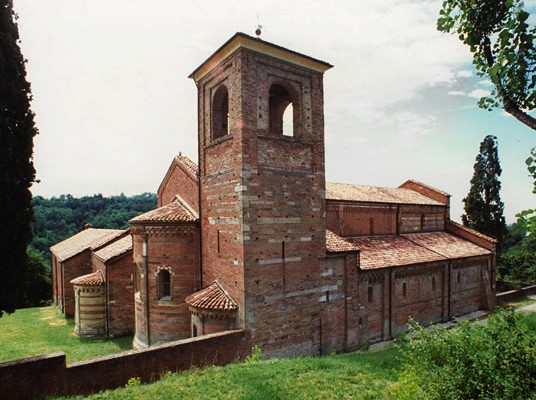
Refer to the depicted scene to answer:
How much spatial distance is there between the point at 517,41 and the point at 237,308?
10.2 metres

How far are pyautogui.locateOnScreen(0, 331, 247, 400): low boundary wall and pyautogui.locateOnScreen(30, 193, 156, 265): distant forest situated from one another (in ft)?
160

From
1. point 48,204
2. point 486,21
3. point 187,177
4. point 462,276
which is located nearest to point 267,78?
point 187,177

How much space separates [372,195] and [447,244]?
647cm

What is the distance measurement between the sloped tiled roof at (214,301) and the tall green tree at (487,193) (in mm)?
25145

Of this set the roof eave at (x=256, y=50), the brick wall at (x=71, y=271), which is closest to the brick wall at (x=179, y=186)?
the roof eave at (x=256, y=50)

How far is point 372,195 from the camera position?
2125 cm

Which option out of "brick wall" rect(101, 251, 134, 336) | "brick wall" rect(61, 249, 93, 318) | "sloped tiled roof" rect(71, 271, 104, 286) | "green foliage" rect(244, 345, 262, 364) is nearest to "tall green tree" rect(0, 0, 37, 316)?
"green foliage" rect(244, 345, 262, 364)

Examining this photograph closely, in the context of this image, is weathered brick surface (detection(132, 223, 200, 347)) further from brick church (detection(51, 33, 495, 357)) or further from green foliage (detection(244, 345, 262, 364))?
green foliage (detection(244, 345, 262, 364))

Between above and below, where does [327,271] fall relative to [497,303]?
above

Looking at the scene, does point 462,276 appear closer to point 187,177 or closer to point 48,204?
point 187,177

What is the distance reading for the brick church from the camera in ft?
38.7

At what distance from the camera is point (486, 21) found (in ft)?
18.6

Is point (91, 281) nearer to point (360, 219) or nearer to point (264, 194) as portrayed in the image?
point (264, 194)

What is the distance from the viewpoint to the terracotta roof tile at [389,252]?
1665cm
